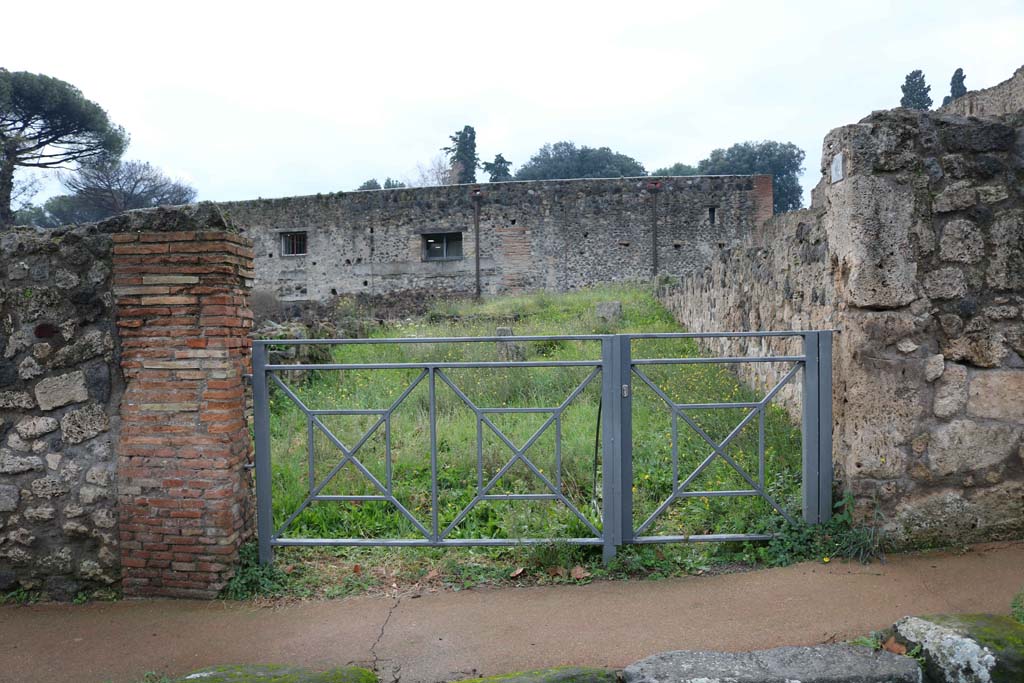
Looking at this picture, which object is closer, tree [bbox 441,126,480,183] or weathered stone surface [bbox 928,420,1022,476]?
weathered stone surface [bbox 928,420,1022,476]

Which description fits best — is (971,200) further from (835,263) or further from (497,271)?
(497,271)

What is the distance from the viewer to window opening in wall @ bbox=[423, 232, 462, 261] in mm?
20172

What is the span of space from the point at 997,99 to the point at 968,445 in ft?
25.2

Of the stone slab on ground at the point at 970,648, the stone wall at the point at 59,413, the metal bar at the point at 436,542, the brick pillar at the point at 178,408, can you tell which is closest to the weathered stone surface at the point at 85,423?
the stone wall at the point at 59,413

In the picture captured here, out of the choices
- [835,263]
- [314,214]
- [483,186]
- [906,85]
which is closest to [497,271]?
[483,186]

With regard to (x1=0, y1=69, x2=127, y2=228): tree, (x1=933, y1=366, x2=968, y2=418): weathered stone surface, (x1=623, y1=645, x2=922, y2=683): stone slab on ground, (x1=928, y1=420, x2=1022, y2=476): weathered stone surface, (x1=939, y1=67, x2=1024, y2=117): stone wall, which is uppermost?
(x1=0, y1=69, x2=127, y2=228): tree

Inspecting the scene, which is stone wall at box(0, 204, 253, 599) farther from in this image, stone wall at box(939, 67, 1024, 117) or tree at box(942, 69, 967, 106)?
tree at box(942, 69, 967, 106)

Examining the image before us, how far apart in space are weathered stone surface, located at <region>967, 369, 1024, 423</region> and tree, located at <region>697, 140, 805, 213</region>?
36336 mm

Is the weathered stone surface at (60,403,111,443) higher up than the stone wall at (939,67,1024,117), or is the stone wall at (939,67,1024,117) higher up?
the stone wall at (939,67,1024,117)

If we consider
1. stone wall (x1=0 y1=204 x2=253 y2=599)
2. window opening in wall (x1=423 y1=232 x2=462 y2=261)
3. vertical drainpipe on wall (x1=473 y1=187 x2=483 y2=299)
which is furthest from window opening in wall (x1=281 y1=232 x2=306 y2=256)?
stone wall (x1=0 y1=204 x2=253 y2=599)

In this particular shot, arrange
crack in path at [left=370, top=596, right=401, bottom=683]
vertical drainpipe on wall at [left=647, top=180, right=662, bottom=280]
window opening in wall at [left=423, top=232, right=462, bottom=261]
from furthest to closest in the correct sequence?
window opening in wall at [left=423, top=232, right=462, bottom=261] → vertical drainpipe on wall at [left=647, top=180, right=662, bottom=280] → crack in path at [left=370, top=596, right=401, bottom=683]

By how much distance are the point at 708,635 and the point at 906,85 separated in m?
32.1

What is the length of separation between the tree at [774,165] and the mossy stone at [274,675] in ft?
126

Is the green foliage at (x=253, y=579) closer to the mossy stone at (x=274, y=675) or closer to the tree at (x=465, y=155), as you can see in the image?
the mossy stone at (x=274, y=675)
